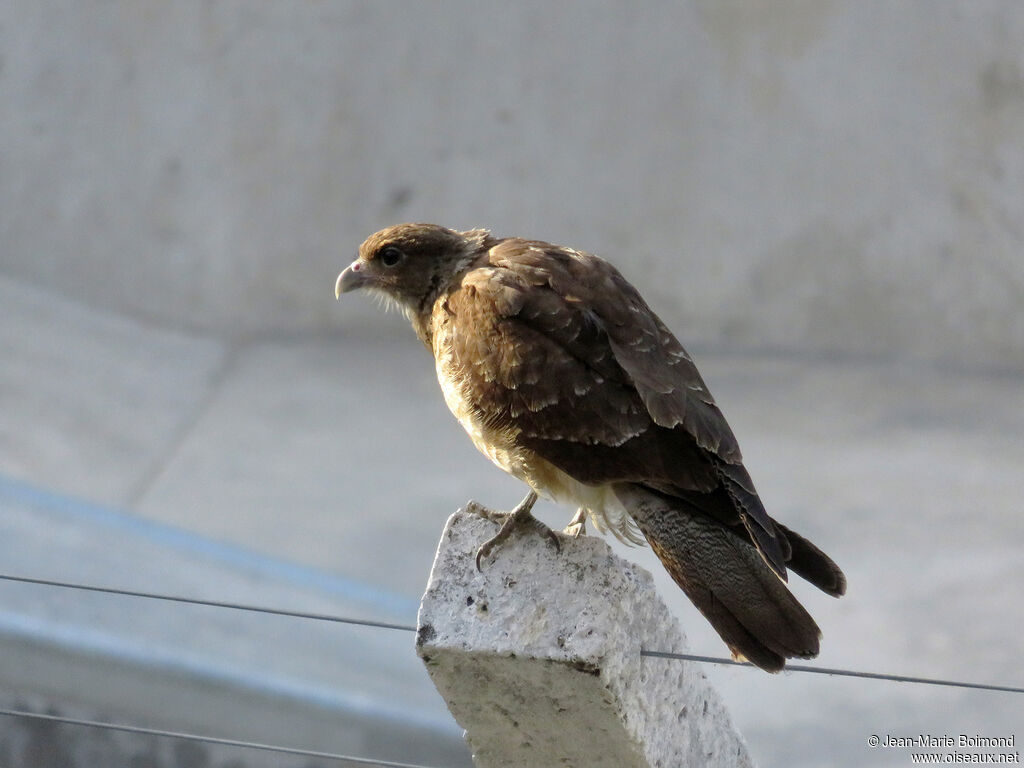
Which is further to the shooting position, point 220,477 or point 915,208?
point 915,208

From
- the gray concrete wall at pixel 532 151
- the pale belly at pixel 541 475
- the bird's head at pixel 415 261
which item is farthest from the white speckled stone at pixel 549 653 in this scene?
the gray concrete wall at pixel 532 151

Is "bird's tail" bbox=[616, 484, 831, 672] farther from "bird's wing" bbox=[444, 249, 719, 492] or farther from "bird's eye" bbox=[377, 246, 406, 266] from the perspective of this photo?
"bird's eye" bbox=[377, 246, 406, 266]

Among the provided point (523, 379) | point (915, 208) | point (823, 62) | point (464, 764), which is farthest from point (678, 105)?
point (523, 379)

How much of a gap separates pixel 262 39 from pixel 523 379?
696cm

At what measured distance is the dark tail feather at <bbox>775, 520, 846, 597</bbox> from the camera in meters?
2.89

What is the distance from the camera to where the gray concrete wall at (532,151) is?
8.72m

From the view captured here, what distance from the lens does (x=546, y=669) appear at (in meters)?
2.52

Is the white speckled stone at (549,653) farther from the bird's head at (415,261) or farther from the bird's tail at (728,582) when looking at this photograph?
the bird's head at (415,261)

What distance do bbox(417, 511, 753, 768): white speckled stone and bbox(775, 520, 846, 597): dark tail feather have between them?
0.32 m

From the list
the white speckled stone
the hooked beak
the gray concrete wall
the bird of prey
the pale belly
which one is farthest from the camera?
the gray concrete wall

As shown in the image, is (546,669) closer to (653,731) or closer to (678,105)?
(653,731)

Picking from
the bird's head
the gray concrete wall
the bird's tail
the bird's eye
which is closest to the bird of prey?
the bird's tail

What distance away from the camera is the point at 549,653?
98.4 inches

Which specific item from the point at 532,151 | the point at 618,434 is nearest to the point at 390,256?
the point at 618,434
